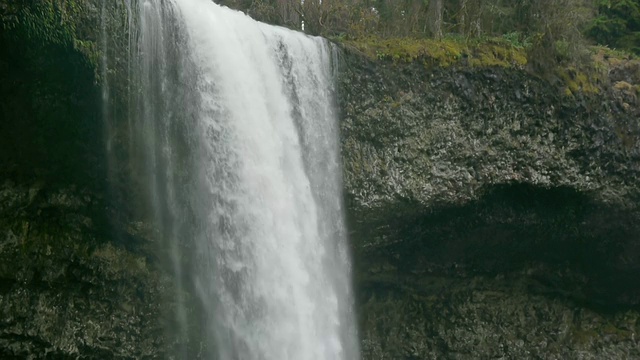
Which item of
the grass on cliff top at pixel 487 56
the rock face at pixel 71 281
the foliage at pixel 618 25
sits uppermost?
the foliage at pixel 618 25

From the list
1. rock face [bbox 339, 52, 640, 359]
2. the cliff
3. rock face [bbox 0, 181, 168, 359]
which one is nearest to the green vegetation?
the cliff

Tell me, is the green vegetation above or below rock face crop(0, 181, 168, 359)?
above

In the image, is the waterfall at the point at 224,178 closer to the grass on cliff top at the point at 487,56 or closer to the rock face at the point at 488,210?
the rock face at the point at 488,210

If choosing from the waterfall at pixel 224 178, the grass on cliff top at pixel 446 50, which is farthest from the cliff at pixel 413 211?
the waterfall at pixel 224 178

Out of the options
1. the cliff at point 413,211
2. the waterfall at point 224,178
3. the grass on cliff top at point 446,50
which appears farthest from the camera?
the grass on cliff top at point 446,50

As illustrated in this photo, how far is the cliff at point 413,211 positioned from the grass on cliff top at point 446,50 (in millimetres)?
144

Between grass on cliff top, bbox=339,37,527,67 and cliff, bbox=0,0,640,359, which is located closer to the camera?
cliff, bbox=0,0,640,359

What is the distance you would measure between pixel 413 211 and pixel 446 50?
3497mm

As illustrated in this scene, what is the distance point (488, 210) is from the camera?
15.3 meters

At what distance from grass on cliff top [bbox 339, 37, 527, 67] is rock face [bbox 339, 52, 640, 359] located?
0.21 meters

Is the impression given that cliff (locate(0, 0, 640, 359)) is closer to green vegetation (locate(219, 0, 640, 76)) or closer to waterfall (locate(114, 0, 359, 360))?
green vegetation (locate(219, 0, 640, 76))

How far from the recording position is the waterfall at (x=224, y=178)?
11141 mm

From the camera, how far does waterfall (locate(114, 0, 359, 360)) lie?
11141 millimetres

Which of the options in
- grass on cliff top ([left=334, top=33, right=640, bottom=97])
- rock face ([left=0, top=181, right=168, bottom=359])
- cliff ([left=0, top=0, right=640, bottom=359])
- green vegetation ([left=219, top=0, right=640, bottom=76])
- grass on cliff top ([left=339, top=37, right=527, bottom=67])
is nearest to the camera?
cliff ([left=0, top=0, right=640, bottom=359])
